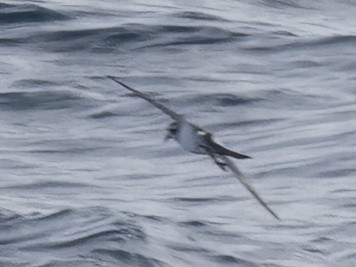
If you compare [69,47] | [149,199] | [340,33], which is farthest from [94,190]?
[340,33]

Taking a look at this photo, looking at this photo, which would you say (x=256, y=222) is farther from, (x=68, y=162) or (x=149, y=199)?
(x=68, y=162)

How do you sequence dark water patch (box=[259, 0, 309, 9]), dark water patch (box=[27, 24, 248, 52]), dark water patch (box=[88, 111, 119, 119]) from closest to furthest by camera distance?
1. dark water patch (box=[88, 111, 119, 119])
2. dark water patch (box=[27, 24, 248, 52])
3. dark water patch (box=[259, 0, 309, 9])

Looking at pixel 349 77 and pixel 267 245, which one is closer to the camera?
pixel 267 245

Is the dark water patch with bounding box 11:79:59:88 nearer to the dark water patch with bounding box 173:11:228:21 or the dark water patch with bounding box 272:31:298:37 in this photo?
the dark water patch with bounding box 173:11:228:21

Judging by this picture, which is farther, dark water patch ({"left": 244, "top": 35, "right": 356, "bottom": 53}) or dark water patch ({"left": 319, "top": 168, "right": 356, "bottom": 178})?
dark water patch ({"left": 244, "top": 35, "right": 356, "bottom": 53})

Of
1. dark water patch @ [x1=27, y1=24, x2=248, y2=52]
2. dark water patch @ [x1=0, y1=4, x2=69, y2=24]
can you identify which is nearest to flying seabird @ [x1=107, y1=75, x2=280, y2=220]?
dark water patch @ [x1=27, y1=24, x2=248, y2=52]

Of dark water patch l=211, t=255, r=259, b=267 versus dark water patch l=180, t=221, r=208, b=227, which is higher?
dark water patch l=211, t=255, r=259, b=267
